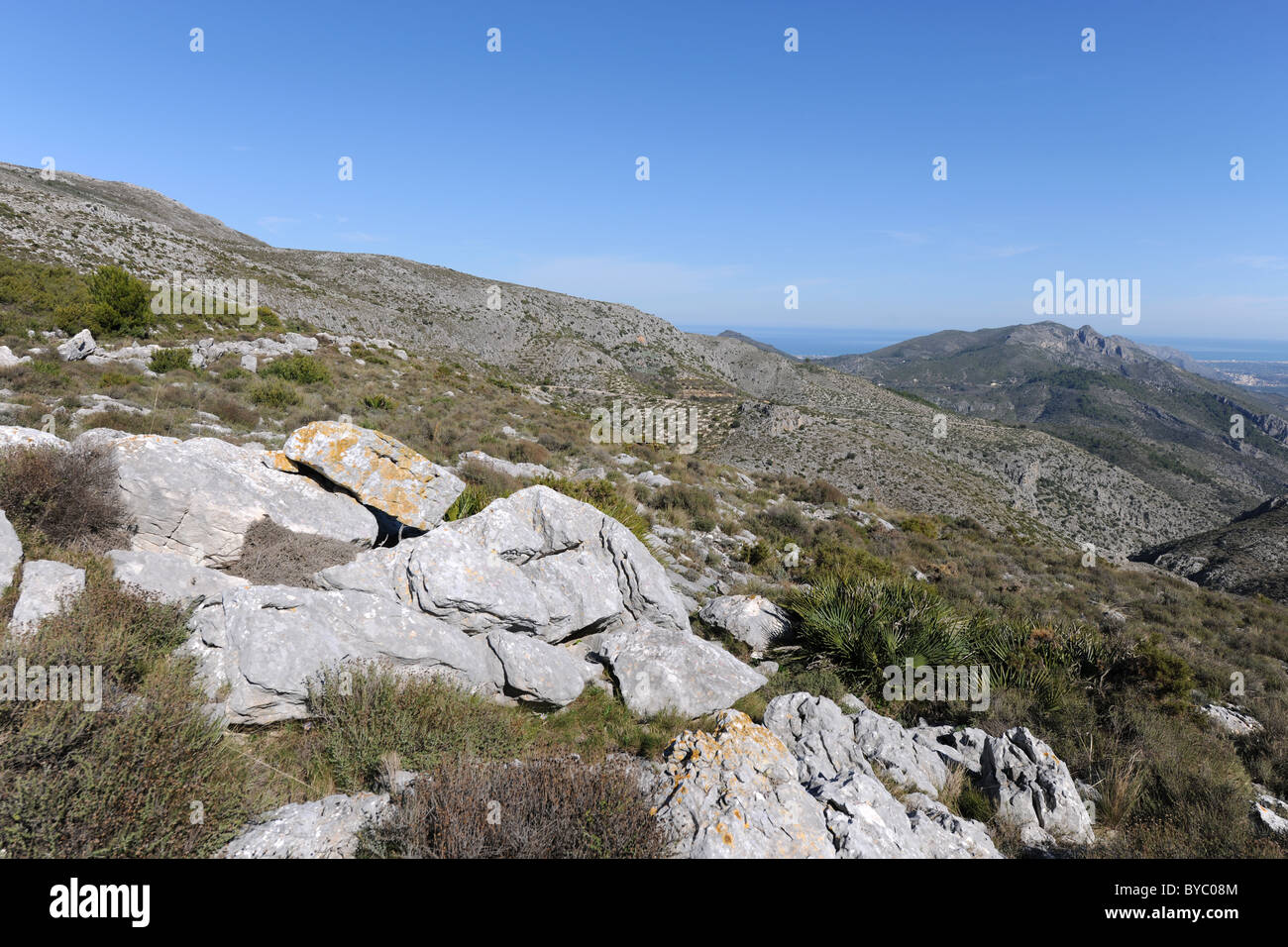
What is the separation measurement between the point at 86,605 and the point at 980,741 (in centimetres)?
922

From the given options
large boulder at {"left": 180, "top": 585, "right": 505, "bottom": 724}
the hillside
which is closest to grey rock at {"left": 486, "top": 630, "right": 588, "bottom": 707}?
the hillside

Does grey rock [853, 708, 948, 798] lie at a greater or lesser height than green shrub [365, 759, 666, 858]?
lesser

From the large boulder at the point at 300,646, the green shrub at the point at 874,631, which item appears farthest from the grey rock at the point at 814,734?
the large boulder at the point at 300,646

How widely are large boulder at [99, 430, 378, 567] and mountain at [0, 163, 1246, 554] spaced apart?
96.8 feet

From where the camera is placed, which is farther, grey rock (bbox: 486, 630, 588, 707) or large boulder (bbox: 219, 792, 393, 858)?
grey rock (bbox: 486, 630, 588, 707)

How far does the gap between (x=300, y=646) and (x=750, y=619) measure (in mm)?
6223

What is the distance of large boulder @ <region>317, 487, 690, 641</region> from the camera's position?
6.00m

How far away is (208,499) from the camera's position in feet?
20.5

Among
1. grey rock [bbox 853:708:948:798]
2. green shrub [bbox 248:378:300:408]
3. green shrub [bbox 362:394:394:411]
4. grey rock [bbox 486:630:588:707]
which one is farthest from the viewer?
green shrub [bbox 362:394:394:411]

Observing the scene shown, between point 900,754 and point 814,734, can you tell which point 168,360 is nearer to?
point 814,734

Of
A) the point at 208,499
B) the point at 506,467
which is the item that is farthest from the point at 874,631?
the point at 208,499

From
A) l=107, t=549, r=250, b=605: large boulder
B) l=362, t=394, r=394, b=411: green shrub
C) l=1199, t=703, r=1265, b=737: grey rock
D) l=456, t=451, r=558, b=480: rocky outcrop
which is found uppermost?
l=362, t=394, r=394, b=411: green shrub

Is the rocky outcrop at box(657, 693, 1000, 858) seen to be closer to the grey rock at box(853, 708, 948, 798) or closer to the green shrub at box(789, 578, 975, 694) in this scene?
the grey rock at box(853, 708, 948, 798)
